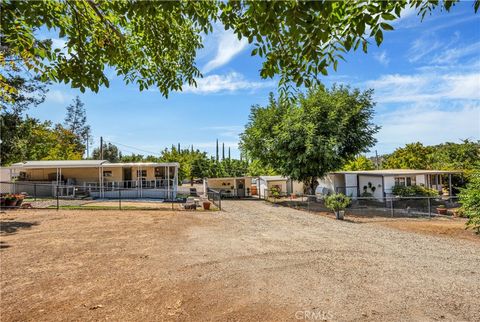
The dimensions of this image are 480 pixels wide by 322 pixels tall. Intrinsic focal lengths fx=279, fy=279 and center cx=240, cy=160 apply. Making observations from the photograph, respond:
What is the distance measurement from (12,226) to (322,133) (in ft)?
65.5

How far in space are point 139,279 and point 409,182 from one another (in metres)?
25.0

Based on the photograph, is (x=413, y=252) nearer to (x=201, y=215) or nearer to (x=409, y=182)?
(x=201, y=215)

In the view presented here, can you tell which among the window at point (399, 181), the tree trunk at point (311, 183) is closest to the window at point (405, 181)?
the window at point (399, 181)

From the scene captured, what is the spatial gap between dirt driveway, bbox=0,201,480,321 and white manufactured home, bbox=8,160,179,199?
12.4 metres

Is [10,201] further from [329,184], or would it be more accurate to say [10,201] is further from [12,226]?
[329,184]

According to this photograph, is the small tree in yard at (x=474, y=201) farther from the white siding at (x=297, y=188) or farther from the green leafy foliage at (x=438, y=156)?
the white siding at (x=297, y=188)

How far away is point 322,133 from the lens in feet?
73.5

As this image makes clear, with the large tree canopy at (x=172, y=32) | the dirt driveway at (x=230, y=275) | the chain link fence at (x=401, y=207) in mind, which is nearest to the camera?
the large tree canopy at (x=172, y=32)

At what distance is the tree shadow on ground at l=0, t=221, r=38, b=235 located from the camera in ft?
34.6

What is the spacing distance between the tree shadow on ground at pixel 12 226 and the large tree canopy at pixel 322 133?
17070 millimetres

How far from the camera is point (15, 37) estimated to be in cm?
281

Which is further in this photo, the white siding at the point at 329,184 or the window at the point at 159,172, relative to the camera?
the window at the point at 159,172

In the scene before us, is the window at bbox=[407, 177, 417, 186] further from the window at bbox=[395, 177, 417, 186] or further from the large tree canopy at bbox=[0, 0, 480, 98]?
the large tree canopy at bbox=[0, 0, 480, 98]

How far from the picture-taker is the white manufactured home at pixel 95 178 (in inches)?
945
